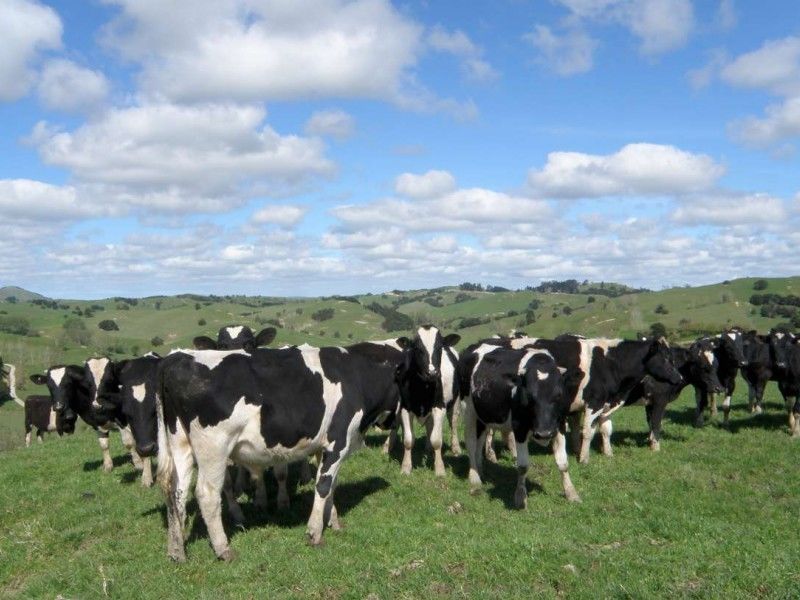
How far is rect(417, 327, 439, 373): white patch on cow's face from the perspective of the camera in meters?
14.0

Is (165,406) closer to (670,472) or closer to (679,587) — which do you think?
(679,587)

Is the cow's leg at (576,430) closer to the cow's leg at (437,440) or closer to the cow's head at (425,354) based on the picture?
the cow's leg at (437,440)

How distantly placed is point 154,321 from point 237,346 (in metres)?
192

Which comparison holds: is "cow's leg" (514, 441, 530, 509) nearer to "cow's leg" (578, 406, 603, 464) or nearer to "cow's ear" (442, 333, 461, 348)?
"cow's leg" (578, 406, 603, 464)

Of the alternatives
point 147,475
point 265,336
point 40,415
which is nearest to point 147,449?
point 147,475

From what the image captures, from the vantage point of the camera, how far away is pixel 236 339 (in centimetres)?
1489

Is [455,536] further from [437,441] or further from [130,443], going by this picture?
[130,443]

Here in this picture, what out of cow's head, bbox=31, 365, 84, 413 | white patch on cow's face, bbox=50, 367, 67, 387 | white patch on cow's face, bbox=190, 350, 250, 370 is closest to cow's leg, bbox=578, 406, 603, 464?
white patch on cow's face, bbox=190, 350, 250, 370

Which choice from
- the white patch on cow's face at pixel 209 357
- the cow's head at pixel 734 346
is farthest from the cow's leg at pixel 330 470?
the cow's head at pixel 734 346

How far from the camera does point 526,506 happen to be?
1180cm

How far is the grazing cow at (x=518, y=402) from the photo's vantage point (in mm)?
11531

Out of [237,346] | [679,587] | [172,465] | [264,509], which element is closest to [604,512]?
[679,587]

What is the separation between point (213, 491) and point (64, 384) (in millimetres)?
9719

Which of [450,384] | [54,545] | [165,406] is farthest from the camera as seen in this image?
[450,384]
